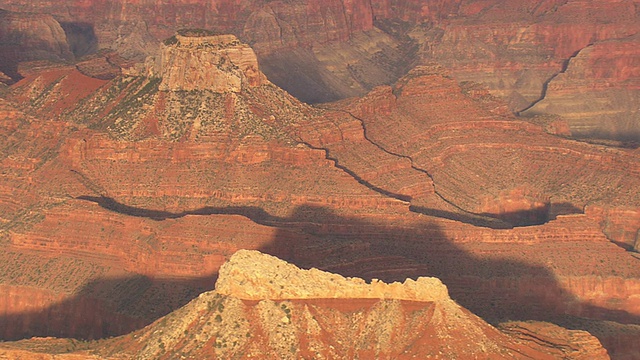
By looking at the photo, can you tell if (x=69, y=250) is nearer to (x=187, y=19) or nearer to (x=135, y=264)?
(x=135, y=264)

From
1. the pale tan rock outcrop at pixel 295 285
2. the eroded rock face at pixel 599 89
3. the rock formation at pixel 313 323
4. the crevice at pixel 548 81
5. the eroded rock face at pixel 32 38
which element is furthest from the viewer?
the crevice at pixel 548 81

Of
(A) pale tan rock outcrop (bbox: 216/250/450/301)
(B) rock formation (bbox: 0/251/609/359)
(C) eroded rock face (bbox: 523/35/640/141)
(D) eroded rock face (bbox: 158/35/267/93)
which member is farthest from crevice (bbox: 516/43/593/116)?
(B) rock formation (bbox: 0/251/609/359)

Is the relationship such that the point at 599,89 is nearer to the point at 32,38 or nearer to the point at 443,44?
the point at 443,44

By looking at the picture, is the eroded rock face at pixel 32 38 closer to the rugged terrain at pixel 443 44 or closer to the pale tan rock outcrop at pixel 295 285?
the rugged terrain at pixel 443 44

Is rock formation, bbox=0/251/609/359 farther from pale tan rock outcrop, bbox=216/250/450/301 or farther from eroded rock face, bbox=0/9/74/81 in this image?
eroded rock face, bbox=0/9/74/81

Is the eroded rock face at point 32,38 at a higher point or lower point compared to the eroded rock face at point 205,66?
lower

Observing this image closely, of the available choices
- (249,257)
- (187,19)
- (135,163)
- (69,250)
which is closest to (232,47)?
(135,163)

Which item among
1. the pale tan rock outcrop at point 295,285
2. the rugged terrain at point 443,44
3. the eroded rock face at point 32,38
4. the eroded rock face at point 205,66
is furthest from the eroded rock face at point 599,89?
the pale tan rock outcrop at point 295,285
